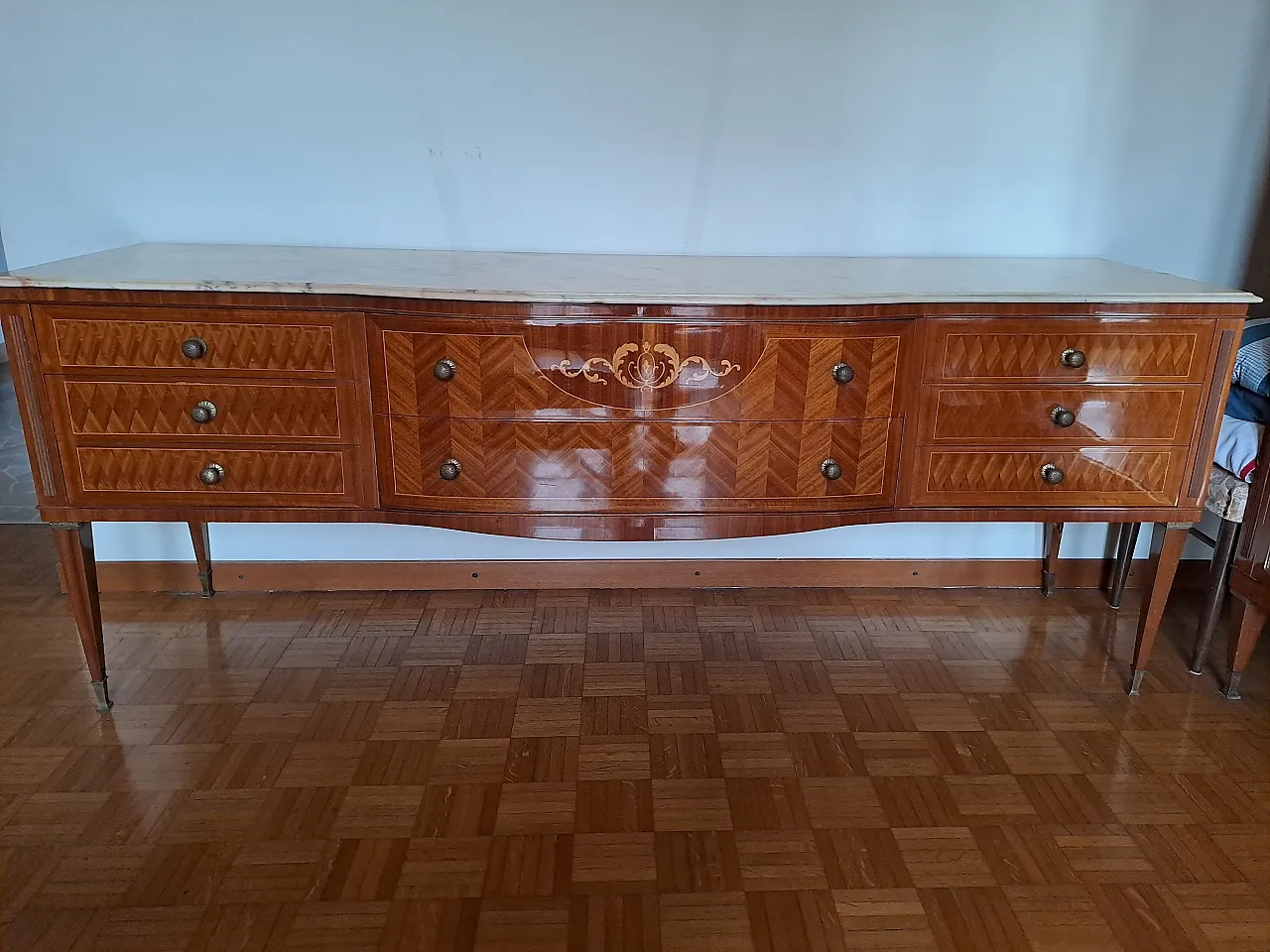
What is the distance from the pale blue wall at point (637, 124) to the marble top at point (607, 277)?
0.12 metres

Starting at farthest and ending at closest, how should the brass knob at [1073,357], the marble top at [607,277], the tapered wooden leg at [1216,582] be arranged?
the tapered wooden leg at [1216,582] → the brass knob at [1073,357] → the marble top at [607,277]

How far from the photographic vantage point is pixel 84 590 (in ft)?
6.48

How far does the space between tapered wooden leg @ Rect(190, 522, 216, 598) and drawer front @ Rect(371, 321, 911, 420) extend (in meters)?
0.94

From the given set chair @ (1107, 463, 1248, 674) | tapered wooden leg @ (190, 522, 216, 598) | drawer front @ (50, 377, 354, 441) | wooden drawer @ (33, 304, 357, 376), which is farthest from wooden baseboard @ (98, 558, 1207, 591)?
wooden drawer @ (33, 304, 357, 376)

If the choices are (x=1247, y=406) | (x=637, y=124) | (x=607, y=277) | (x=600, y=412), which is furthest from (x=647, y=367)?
(x=1247, y=406)

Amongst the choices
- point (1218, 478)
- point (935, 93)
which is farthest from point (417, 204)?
point (1218, 478)

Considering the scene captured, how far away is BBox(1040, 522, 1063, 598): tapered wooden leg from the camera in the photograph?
8.39 ft

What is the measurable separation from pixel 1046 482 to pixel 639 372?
0.92 meters

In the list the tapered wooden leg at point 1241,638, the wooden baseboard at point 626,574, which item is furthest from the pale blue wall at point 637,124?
the tapered wooden leg at point 1241,638

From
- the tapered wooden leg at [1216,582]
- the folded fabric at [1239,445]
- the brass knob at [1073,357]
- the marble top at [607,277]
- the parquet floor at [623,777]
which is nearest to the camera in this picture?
the parquet floor at [623,777]

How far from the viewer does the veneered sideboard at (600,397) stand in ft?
5.87

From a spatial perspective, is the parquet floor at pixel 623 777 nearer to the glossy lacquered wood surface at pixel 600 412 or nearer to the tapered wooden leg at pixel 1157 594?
the tapered wooden leg at pixel 1157 594

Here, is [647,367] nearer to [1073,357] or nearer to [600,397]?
[600,397]

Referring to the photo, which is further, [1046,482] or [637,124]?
[637,124]
